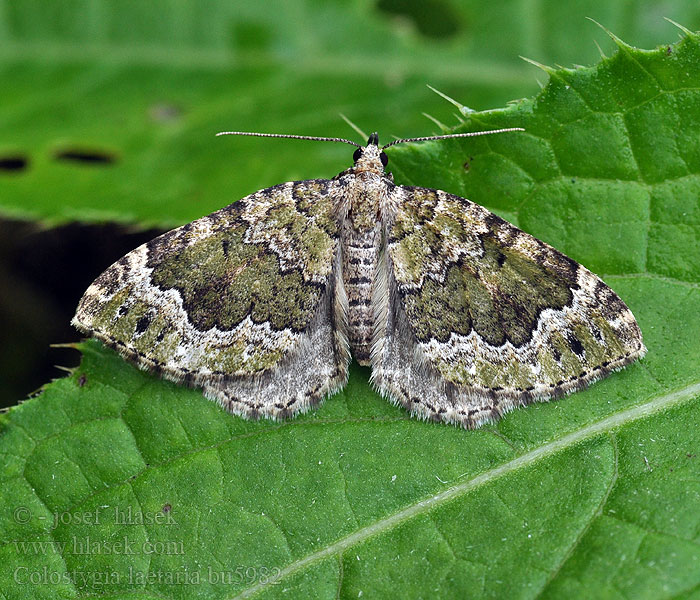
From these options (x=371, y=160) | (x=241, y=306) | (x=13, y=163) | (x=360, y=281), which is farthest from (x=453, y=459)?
(x=13, y=163)

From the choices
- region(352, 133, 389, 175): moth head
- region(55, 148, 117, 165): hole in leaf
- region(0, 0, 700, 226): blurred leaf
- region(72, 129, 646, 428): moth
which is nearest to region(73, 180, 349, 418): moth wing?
region(72, 129, 646, 428): moth

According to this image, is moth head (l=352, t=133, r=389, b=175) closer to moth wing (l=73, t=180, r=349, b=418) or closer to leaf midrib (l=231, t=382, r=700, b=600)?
moth wing (l=73, t=180, r=349, b=418)

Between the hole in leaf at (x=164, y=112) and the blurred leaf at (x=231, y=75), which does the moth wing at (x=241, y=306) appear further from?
the hole in leaf at (x=164, y=112)

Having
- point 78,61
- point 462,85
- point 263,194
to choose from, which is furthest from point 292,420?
point 78,61

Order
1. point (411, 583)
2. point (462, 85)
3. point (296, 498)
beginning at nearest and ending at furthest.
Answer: point (411, 583) < point (296, 498) < point (462, 85)

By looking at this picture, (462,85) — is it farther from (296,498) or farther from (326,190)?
(296,498)

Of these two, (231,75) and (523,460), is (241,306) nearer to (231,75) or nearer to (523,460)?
(523,460)
